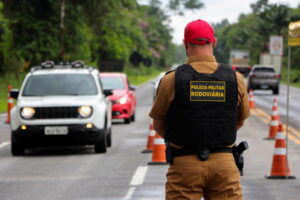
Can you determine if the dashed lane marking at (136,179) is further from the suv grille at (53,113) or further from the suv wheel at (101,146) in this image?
the suv grille at (53,113)

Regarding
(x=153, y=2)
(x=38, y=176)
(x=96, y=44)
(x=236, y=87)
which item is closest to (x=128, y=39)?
(x=96, y=44)

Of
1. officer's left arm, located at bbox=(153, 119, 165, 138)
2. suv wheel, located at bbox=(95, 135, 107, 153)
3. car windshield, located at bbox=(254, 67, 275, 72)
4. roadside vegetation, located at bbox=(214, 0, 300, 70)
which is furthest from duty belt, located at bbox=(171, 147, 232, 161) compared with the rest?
roadside vegetation, located at bbox=(214, 0, 300, 70)

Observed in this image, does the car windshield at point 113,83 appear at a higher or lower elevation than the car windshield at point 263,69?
higher

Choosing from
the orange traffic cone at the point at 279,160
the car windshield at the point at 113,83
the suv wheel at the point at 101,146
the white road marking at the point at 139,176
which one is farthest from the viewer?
the car windshield at the point at 113,83

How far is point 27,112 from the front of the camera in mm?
15664

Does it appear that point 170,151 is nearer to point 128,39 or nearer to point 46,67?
point 46,67

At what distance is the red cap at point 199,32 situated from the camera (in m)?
5.46

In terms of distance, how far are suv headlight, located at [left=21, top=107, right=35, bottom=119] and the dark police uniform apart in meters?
10.3

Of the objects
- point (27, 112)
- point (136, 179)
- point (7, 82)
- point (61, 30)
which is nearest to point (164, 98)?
point (136, 179)

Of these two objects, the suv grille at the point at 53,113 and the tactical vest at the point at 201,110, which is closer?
the tactical vest at the point at 201,110

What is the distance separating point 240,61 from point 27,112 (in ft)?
255

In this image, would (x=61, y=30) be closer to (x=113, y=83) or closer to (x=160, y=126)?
(x=113, y=83)

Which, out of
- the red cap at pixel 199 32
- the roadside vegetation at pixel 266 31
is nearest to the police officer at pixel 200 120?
the red cap at pixel 199 32

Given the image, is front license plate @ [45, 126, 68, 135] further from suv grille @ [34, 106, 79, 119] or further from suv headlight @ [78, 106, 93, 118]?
suv headlight @ [78, 106, 93, 118]
